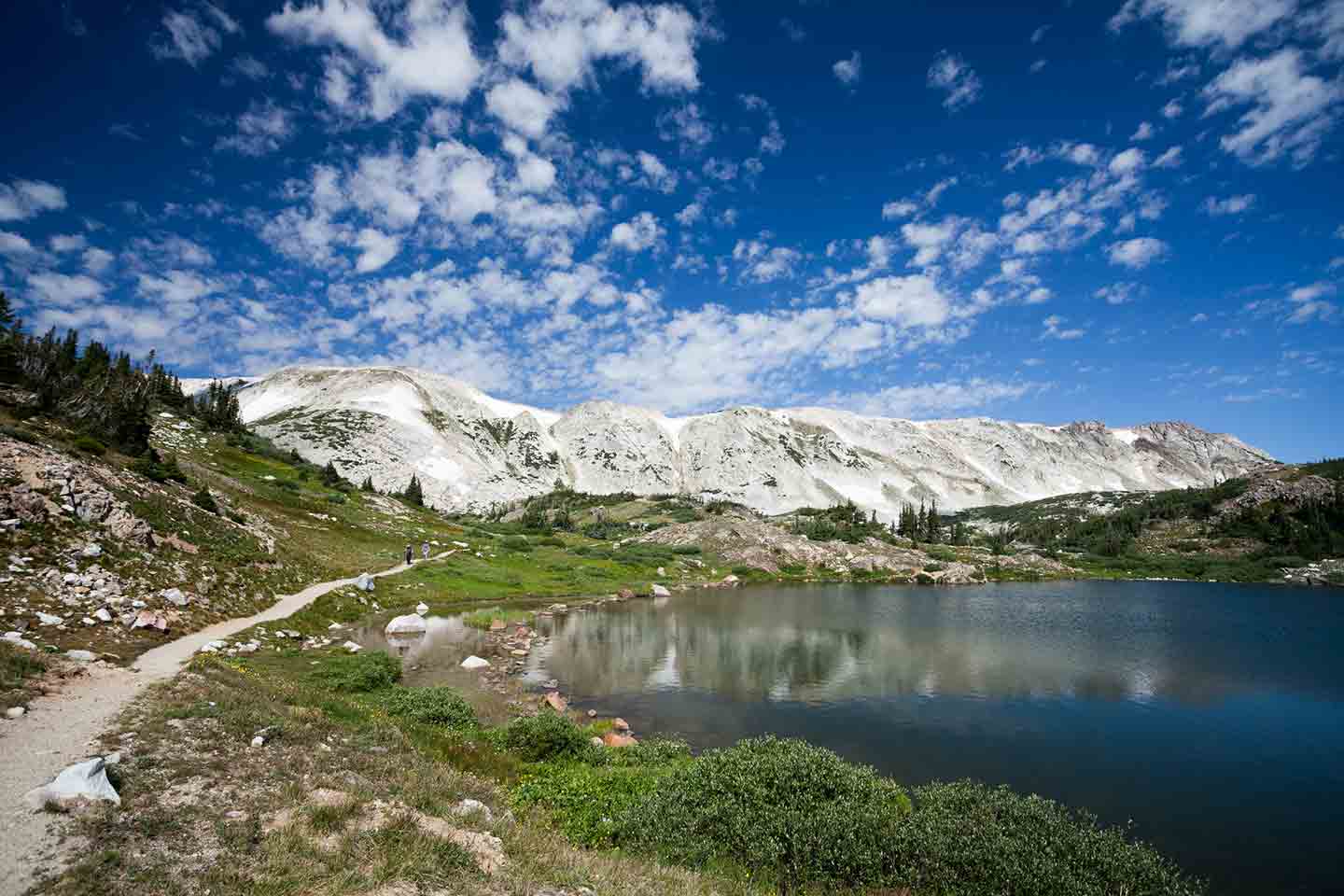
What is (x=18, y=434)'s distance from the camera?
1083 inches

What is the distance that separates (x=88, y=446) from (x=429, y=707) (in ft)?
96.6

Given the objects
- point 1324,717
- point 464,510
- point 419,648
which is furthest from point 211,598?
point 464,510

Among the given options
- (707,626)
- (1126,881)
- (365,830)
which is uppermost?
(365,830)

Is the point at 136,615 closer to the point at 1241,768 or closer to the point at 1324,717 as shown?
the point at 1241,768

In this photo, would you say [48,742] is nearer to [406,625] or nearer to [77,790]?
[77,790]

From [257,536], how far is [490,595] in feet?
87.8

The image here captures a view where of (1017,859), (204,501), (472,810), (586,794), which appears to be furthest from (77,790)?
(204,501)

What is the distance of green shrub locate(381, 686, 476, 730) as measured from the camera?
832 inches

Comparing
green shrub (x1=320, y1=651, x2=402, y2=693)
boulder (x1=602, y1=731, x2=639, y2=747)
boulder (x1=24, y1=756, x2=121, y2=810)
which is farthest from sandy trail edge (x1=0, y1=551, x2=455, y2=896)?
boulder (x1=602, y1=731, x2=639, y2=747)

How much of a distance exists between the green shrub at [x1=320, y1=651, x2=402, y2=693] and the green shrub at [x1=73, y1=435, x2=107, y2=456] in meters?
20.6

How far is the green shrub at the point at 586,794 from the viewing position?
13.8m

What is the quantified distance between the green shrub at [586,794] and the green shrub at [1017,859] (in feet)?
21.3

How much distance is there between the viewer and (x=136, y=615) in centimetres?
2317

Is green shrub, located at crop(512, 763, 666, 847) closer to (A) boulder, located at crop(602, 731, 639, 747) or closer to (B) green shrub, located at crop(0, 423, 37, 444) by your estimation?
(A) boulder, located at crop(602, 731, 639, 747)
